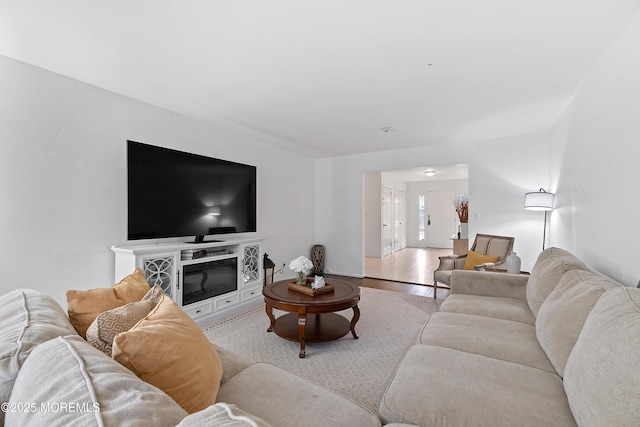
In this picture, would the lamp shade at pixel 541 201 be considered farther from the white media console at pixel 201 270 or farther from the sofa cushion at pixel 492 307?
the white media console at pixel 201 270

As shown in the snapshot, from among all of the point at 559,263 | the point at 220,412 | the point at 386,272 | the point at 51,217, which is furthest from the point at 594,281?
the point at 386,272

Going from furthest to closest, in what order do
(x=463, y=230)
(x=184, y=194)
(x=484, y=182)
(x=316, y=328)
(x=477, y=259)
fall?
(x=463, y=230) < (x=484, y=182) < (x=477, y=259) < (x=184, y=194) < (x=316, y=328)

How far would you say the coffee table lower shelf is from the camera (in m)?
2.71

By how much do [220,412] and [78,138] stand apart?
3.11 meters

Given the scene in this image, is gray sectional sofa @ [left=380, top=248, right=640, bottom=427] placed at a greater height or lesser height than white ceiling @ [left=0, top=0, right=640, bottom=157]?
lesser

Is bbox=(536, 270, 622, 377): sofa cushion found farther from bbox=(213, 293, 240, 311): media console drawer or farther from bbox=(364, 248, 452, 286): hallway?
bbox=(364, 248, 452, 286): hallway

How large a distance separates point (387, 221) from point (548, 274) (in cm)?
651

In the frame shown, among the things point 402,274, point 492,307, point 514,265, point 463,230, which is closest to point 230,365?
point 492,307

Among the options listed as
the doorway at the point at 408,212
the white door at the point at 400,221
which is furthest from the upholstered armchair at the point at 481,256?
the white door at the point at 400,221

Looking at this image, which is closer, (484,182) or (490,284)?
(490,284)

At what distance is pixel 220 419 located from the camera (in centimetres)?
50

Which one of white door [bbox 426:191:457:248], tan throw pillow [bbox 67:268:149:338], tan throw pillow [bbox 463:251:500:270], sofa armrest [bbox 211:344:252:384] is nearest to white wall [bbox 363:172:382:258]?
white door [bbox 426:191:457:248]

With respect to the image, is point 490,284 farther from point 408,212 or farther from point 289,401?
point 408,212

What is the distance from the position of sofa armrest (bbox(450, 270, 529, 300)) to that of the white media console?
2462mm
